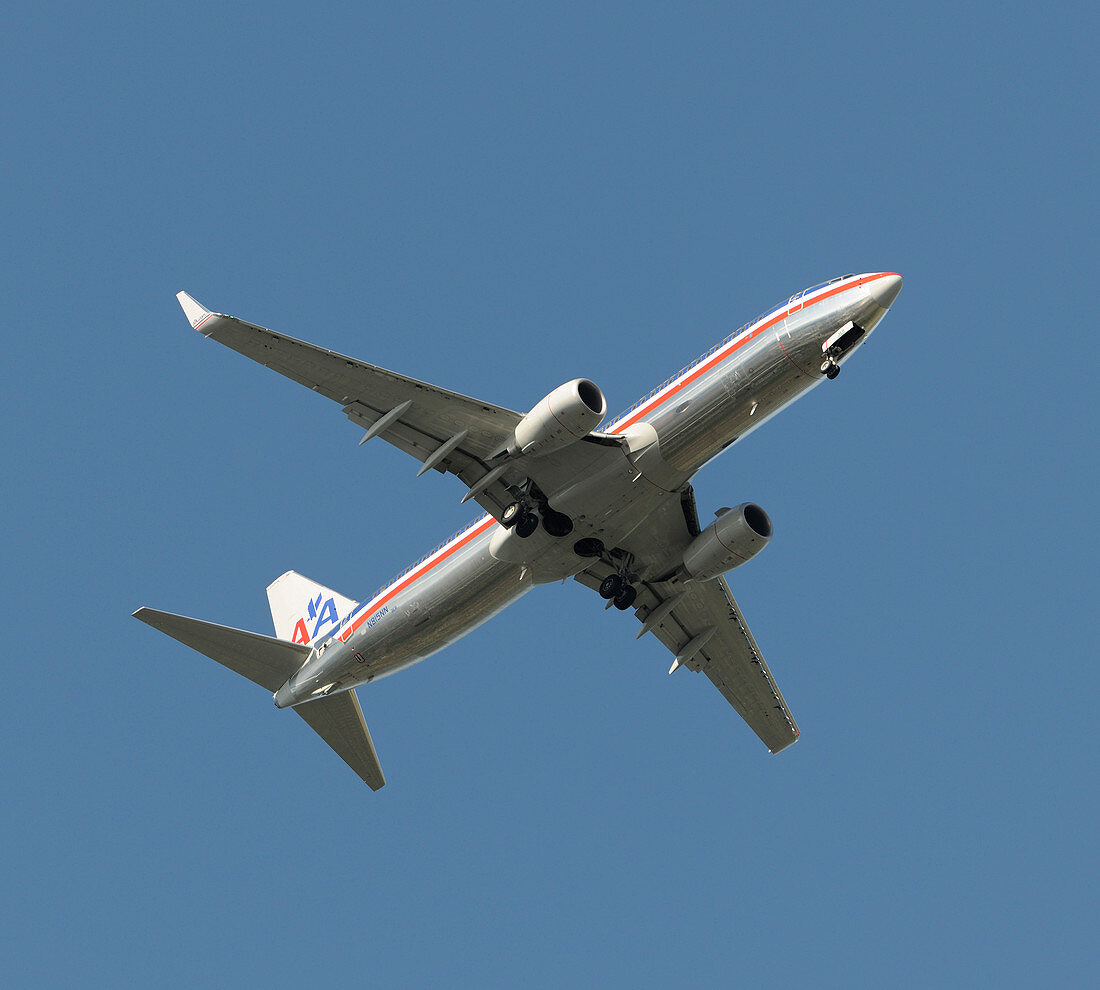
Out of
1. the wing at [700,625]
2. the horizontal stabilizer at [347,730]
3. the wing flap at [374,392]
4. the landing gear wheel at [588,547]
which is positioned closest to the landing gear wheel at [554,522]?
the landing gear wheel at [588,547]

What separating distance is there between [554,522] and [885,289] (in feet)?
37.1

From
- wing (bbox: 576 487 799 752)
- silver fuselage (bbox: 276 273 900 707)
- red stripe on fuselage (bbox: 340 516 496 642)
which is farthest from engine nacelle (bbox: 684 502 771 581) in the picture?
red stripe on fuselage (bbox: 340 516 496 642)

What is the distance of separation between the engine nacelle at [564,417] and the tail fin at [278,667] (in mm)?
12799

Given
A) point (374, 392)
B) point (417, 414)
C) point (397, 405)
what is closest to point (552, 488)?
point (417, 414)

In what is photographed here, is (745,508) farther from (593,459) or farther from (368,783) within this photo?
(368,783)

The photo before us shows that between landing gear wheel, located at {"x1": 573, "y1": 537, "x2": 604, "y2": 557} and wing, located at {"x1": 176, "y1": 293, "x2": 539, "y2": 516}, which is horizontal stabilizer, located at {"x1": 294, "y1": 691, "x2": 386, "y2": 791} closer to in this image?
landing gear wheel, located at {"x1": 573, "y1": 537, "x2": 604, "y2": 557}

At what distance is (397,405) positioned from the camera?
38.6m

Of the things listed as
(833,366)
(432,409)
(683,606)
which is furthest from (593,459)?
(683,606)

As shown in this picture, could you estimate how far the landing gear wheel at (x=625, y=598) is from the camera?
44812mm

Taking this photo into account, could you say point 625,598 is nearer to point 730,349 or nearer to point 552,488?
point 552,488

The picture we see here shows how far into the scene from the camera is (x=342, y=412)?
38.7 meters

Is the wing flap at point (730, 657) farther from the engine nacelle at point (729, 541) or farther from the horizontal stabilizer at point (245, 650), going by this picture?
the horizontal stabilizer at point (245, 650)

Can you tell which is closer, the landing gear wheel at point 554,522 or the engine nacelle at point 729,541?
the landing gear wheel at point 554,522

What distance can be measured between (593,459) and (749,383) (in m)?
4.84
